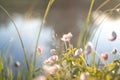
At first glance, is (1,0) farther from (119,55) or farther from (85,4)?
(119,55)

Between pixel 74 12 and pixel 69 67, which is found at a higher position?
pixel 74 12

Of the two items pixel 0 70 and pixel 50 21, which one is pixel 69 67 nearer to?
pixel 0 70

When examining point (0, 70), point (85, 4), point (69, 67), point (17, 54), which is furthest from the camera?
point (85, 4)

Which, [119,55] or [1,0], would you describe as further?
[1,0]

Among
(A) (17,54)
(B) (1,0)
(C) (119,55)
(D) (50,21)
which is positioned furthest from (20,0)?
(C) (119,55)

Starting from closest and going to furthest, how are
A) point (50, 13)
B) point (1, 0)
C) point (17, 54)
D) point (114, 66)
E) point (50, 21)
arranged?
1. point (114, 66)
2. point (17, 54)
3. point (50, 21)
4. point (50, 13)
5. point (1, 0)

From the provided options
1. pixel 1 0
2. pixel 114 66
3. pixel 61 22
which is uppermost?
pixel 1 0

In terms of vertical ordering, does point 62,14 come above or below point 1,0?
below

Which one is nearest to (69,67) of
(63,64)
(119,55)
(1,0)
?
(63,64)

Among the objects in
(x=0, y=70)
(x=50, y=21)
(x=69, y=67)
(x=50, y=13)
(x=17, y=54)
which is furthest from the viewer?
(x=50, y=13)
